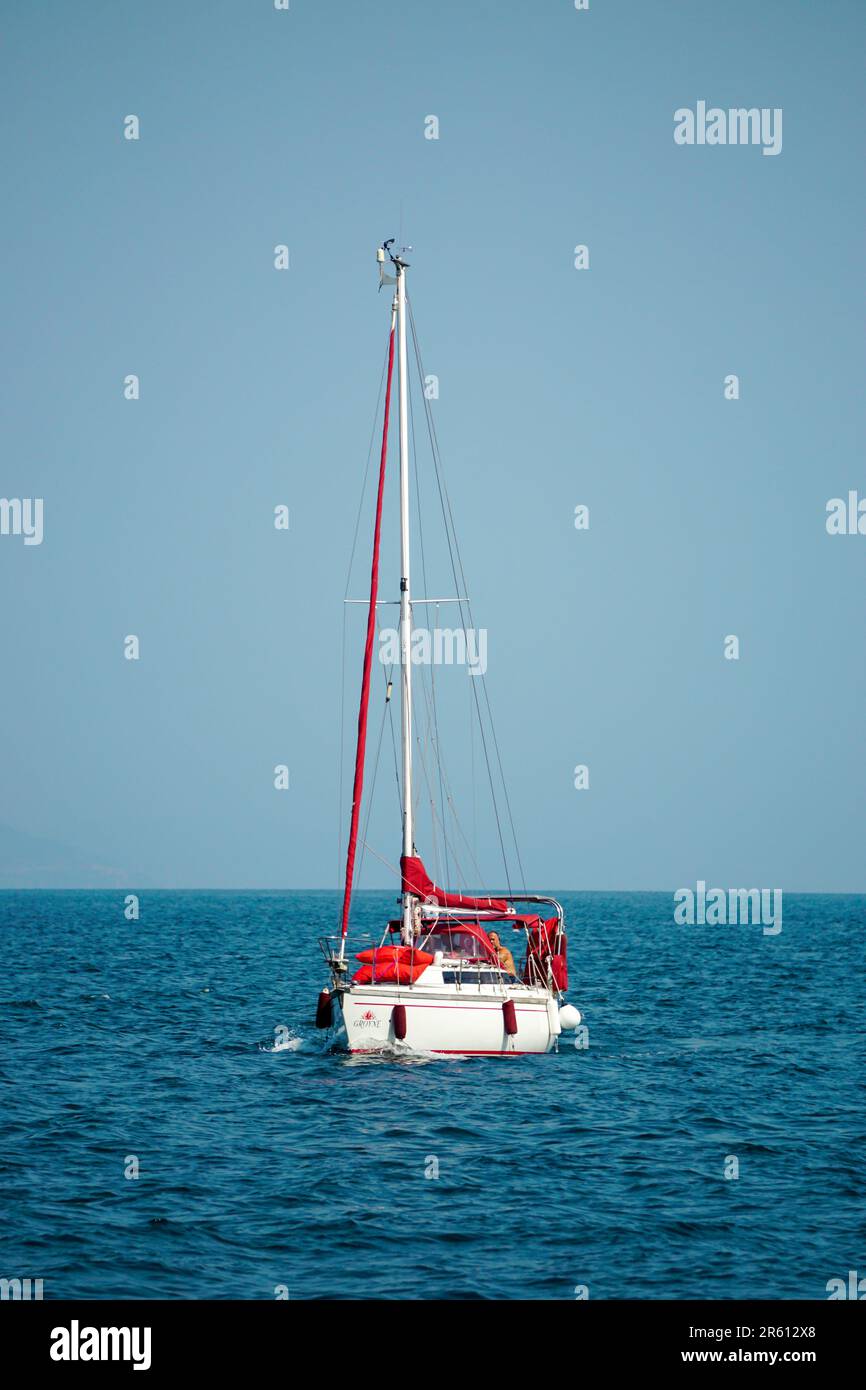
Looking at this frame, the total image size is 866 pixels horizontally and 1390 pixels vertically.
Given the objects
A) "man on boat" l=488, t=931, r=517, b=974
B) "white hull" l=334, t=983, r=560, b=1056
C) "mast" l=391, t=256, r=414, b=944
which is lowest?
"white hull" l=334, t=983, r=560, b=1056

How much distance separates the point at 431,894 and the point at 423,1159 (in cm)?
1071

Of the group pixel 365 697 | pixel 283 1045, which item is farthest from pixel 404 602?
pixel 283 1045

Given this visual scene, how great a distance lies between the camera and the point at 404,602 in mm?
35656

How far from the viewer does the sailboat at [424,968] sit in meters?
31.2

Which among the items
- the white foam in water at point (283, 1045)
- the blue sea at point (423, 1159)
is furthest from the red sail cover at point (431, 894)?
the white foam in water at point (283, 1045)

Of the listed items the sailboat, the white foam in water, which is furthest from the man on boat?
the white foam in water

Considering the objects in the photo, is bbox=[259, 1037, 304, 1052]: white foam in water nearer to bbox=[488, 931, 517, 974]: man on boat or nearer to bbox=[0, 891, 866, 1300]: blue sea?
→ bbox=[0, 891, 866, 1300]: blue sea

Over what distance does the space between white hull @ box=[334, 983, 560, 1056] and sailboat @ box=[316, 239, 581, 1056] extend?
0.02m

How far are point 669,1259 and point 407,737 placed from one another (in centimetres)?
1840

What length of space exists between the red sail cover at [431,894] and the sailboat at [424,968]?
26 millimetres

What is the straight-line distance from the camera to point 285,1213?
20.2 meters

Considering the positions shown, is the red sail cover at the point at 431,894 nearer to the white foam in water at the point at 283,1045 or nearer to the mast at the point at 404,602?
the mast at the point at 404,602

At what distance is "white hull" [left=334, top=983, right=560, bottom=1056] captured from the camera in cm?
3095
